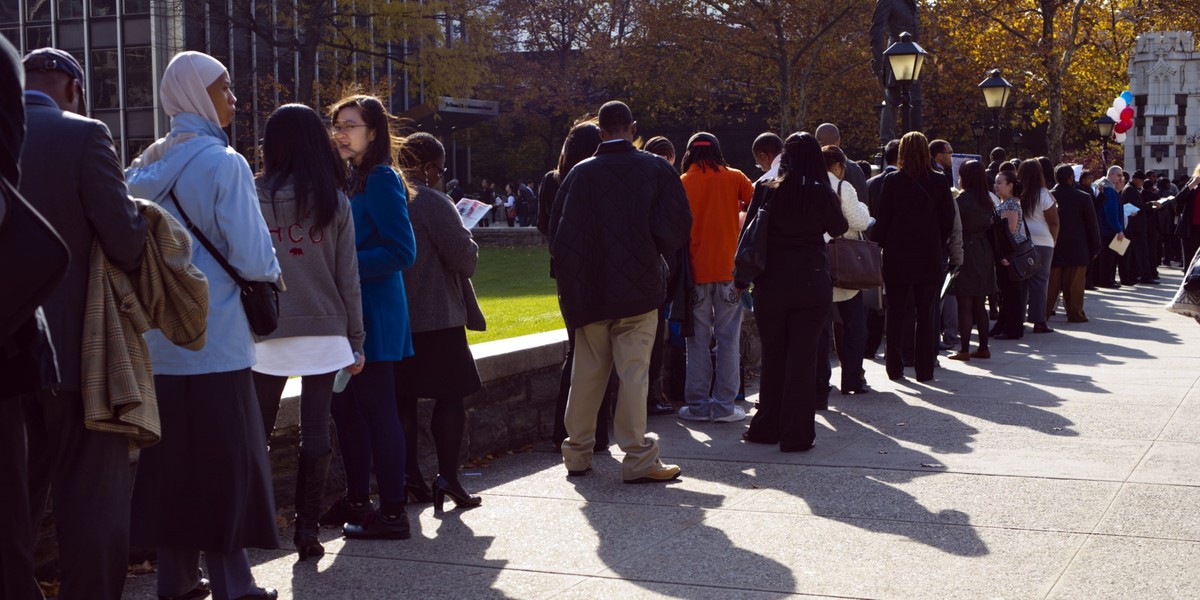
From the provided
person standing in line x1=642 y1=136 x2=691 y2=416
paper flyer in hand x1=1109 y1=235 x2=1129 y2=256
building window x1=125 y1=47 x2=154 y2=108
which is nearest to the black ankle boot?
person standing in line x1=642 y1=136 x2=691 y2=416

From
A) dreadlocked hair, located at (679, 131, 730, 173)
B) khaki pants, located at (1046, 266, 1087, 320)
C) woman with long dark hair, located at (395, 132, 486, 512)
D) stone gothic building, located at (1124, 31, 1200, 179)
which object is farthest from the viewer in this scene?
stone gothic building, located at (1124, 31, 1200, 179)

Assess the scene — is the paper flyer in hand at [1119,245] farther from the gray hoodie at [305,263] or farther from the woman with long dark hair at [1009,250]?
the gray hoodie at [305,263]

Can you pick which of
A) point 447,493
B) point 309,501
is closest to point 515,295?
point 447,493

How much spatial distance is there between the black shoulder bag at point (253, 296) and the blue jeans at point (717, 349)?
4750mm

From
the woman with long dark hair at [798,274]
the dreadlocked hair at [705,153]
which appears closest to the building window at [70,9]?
the dreadlocked hair at [705,153]

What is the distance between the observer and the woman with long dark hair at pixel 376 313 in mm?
5949

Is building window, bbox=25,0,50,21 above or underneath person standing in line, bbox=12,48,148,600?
above

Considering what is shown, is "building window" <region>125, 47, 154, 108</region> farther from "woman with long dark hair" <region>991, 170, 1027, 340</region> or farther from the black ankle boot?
the black ankle boot

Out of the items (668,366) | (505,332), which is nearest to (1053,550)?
(668,366)

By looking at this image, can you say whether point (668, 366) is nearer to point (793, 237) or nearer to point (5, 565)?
point (793, 237)

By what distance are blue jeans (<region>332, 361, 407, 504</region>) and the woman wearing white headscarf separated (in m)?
1.20

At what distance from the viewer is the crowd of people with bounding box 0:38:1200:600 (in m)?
3.90

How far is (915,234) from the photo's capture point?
1056cm

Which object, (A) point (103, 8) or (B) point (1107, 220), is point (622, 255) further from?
(A) point (103, 8)
